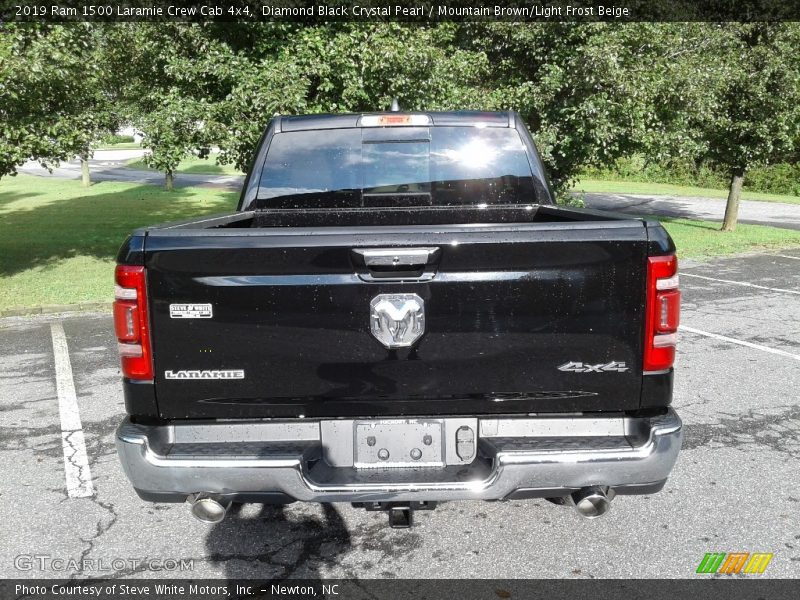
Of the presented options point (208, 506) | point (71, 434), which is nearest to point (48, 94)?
point (71, 434)

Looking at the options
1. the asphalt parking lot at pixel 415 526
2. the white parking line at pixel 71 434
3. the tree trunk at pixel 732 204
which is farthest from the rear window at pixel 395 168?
the tree trunk at pixel 732 204

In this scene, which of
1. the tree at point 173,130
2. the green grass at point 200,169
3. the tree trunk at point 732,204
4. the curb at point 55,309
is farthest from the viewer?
the green grass at point 200,169

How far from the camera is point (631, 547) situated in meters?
3.65

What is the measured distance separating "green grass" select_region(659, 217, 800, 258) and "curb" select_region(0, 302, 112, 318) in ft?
34.9

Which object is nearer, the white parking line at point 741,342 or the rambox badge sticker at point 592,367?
the rambox badge sticker at point 592,367

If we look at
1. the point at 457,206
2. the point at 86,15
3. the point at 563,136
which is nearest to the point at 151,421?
the point at 457,206

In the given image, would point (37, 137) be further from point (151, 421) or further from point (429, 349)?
point (429, 349)

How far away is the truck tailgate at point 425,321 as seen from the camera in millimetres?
2848

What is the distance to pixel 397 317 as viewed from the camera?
114 inches

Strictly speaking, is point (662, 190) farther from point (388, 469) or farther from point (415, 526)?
point (388, 469)

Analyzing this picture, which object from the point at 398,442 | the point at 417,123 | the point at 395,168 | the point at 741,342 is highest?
the point at 417,123

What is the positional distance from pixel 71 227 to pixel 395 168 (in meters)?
16.4

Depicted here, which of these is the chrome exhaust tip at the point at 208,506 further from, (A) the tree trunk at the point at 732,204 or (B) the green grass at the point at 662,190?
(B) the green grass at the point at 662,190

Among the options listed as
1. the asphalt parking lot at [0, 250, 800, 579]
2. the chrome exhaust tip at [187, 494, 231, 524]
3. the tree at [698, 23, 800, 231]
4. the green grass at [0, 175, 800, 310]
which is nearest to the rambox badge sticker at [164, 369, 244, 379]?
the chrome exhaust tip at [187, 494, 231, 524]
